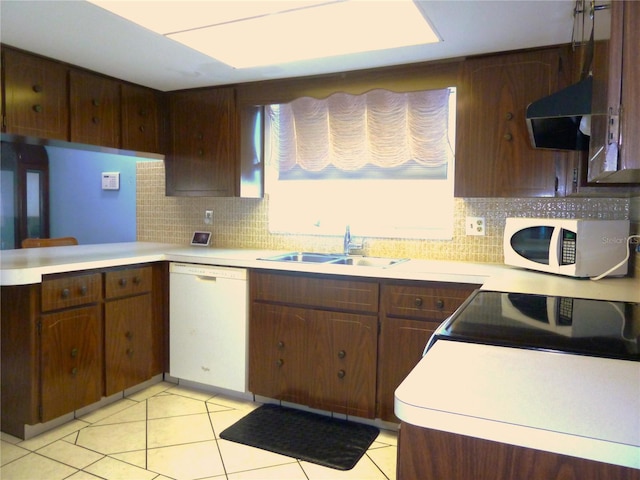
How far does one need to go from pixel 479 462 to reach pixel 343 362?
1.79 meters

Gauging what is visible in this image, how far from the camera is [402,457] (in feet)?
2.66

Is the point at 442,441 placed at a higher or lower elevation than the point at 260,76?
lower

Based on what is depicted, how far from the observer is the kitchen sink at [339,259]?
2.83 m

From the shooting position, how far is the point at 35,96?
2.54 meters

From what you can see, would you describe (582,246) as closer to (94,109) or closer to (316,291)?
(316,291)

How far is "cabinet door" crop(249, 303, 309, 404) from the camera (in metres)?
2.62

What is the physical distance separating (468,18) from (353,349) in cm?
169

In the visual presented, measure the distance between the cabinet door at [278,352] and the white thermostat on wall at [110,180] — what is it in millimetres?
1930

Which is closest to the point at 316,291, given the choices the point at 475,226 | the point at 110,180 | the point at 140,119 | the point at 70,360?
the point at 475,226

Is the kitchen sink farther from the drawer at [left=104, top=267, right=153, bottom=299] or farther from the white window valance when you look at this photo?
the drawer at [left=104, top=267, right=153, bottom=299]

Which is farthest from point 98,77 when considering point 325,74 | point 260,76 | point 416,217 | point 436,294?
point 436,294

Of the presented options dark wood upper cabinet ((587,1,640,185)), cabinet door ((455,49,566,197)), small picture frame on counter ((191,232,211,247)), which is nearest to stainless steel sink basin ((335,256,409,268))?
cabinet door ((455,49,566,197))

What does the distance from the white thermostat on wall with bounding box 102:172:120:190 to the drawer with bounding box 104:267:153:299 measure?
4.15ft

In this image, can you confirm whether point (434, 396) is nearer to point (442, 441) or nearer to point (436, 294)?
point (442, 441)
